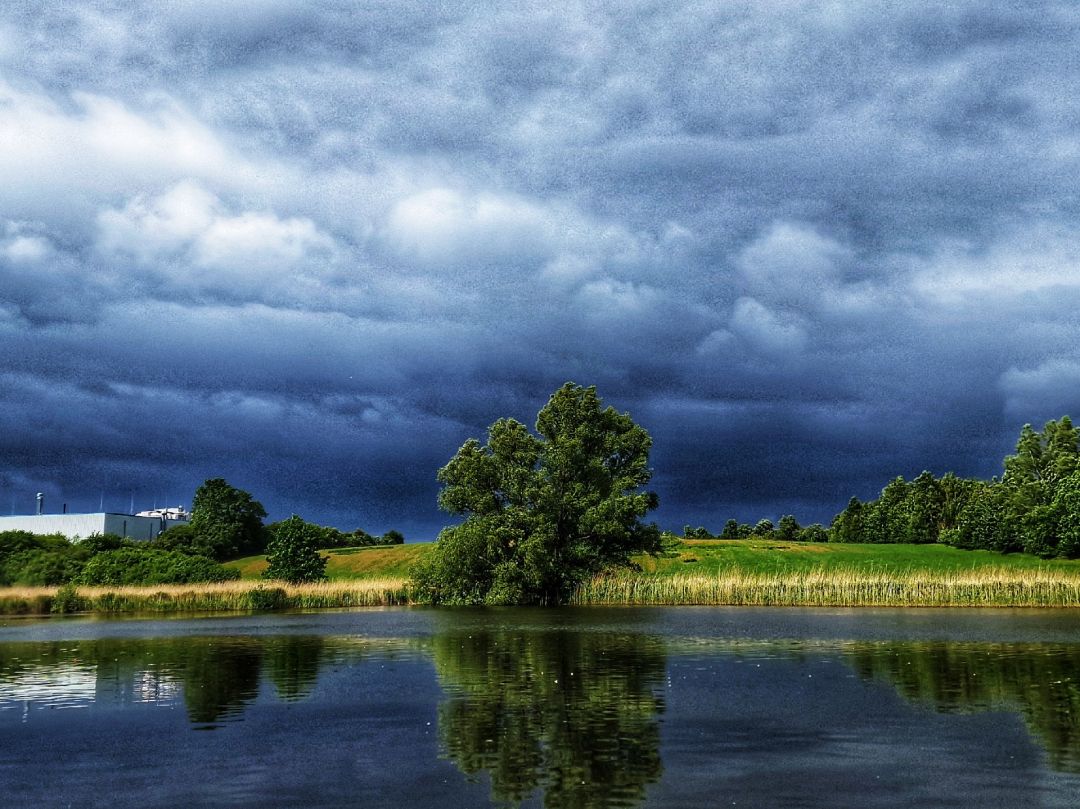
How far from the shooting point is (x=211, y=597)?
8862 centimetres

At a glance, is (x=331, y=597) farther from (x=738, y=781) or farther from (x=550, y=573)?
(x=738, y=781)

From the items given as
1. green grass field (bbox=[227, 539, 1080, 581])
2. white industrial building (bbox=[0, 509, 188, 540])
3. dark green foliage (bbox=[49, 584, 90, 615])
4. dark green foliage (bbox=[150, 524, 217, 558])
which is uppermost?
white industrial building (bbox=[0, 509, 188, 540])

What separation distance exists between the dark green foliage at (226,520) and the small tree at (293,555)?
78931mm

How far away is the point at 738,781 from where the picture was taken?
620 inches

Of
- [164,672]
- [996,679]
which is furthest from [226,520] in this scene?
[996,679]

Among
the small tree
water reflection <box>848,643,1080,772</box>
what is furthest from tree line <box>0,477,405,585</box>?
water reflection <box>848,643,1080,772</box>

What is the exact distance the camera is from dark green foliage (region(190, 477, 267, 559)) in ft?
577

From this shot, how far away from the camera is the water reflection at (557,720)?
621 inches

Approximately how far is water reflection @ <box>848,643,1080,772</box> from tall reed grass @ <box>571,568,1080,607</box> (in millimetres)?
35535

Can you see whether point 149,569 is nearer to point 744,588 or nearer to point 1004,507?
point 744,588

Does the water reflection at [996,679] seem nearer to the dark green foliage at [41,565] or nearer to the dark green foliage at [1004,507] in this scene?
the dark green foliage at [1004,507]

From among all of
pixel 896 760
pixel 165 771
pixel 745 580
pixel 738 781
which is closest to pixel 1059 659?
pixel 896 760

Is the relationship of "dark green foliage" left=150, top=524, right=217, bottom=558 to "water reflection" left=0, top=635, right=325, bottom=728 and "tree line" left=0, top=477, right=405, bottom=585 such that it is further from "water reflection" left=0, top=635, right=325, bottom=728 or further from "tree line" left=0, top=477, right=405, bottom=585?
"water reflection" left=0, top=635, right=325, bottom=728

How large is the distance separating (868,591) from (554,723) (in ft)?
198
